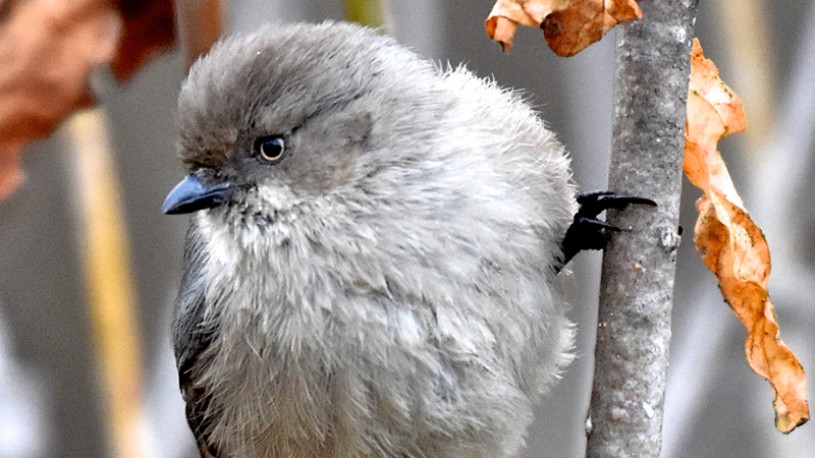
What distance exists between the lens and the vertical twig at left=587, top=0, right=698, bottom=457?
1767 millimetres

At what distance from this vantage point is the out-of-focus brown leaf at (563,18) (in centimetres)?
161

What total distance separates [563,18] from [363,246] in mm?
564

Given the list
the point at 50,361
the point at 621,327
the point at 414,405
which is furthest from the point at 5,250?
the point at 621,327

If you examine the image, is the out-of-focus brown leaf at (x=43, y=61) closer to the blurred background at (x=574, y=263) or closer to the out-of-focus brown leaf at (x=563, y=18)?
the out-of-focus brown leaf at (x=563, y=18)

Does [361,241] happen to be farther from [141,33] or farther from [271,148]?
[141,33]

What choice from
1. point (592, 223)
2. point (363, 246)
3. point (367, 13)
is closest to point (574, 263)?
point (367, 13)

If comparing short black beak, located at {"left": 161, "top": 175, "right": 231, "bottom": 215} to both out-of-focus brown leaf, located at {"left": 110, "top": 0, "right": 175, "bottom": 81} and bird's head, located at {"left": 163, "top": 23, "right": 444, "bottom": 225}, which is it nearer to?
bird's head, located at {"left": 163, "top": 23, "right": 444, "bottom": 225}

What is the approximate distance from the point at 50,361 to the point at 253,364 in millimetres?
1259

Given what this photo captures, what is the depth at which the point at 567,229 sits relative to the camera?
2.24 metres

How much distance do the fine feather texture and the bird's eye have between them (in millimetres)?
11

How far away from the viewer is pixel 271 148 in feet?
6.82

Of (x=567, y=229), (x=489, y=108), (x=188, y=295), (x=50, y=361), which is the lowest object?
(x=50, y=361)

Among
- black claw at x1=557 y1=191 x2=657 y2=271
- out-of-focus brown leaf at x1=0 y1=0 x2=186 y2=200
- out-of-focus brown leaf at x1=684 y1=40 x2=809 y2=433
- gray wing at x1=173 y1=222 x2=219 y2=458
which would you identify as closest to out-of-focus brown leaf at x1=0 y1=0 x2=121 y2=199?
out-of-focus brown leaf at x1=0 y1=0 x2=186 y2=200

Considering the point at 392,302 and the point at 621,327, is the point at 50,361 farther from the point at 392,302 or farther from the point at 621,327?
the point at 621,327
